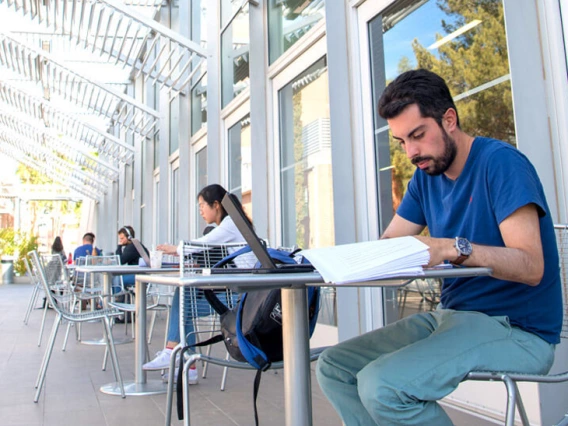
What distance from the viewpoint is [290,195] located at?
4.45 metres

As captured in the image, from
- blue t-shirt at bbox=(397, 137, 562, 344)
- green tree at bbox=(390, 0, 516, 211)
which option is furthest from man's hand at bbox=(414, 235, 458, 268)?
green tree at bbox=(390, 0, 516, 211)

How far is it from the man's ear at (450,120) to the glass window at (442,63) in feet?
3.84

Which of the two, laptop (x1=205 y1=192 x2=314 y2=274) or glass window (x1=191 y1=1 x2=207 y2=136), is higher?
glass window (x1=191 y1=1 x2=207 y2=136)

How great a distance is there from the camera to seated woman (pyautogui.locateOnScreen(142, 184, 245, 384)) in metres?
2.90

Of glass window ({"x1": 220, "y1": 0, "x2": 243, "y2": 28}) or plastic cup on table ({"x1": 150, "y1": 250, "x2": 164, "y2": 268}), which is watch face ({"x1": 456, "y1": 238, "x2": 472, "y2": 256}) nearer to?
plastic cup on table ({"x1": 150, "y1": 250, "x2": 164, "y2": 268})

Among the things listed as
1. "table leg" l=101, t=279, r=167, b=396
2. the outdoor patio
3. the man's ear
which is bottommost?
the outdoor patio

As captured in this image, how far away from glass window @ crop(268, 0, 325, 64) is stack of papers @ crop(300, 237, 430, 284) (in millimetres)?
3251

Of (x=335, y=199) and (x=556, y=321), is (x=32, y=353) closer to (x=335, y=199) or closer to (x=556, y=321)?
(x=335, y=199)

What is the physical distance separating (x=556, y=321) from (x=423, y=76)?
2.08 feet

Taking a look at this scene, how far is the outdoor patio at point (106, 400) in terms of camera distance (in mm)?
2475

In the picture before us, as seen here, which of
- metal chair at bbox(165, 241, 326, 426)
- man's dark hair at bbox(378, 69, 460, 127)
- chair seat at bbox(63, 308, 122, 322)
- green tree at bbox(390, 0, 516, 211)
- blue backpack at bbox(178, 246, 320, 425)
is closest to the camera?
man's dark hair at bbox(378, 69, 460, 127)

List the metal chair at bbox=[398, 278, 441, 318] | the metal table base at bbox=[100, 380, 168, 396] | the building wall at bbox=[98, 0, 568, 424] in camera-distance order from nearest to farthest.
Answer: the building wall at bbox=[98, 0, 568, 424] < the metal chair at bbox=[398, 278, 441, 318] < the metal table base at bbox=[100, 380, 168, 396]

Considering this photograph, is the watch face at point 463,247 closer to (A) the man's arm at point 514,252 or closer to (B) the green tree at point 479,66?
(A) the man's arm at point 514,252

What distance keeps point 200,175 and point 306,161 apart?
3536 mm
